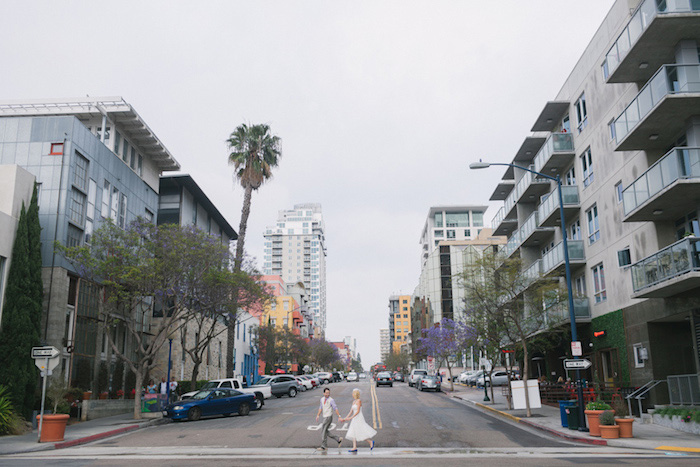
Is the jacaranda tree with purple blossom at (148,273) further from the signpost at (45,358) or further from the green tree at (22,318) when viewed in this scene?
the signpost at (45,358)

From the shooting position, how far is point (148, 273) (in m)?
26.3

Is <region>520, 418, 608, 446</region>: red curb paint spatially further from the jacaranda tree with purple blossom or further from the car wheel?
the jacaranda tree with purple blossom

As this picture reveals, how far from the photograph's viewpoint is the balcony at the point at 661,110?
65.3 feet

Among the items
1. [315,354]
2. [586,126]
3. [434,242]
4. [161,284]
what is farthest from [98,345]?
[434,242]

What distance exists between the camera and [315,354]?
97938mm

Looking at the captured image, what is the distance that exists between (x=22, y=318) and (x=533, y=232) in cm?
2710

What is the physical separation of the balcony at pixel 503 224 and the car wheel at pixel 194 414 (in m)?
27.1

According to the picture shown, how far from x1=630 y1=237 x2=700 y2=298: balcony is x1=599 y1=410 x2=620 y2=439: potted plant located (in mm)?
5078

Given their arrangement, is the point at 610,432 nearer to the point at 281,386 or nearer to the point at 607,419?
the point at 607,419

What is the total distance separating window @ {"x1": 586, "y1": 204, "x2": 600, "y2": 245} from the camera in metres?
29.6

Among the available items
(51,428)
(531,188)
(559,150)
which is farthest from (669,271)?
(51,428)

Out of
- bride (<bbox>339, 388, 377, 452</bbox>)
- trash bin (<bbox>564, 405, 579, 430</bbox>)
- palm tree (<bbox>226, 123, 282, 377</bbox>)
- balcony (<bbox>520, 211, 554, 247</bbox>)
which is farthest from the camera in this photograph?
palm tree (<bbox>226, 123, 282, 377</bbox>)

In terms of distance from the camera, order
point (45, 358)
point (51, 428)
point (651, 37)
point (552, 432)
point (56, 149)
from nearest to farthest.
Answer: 1. point (51, 428)
2. point (552, 432)
3. point (45, 358)
4. point (651, 37)
5. point (56, 149)

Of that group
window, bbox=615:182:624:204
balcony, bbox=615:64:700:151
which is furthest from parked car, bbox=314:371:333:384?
balcony, bbox=615:64:700:151
